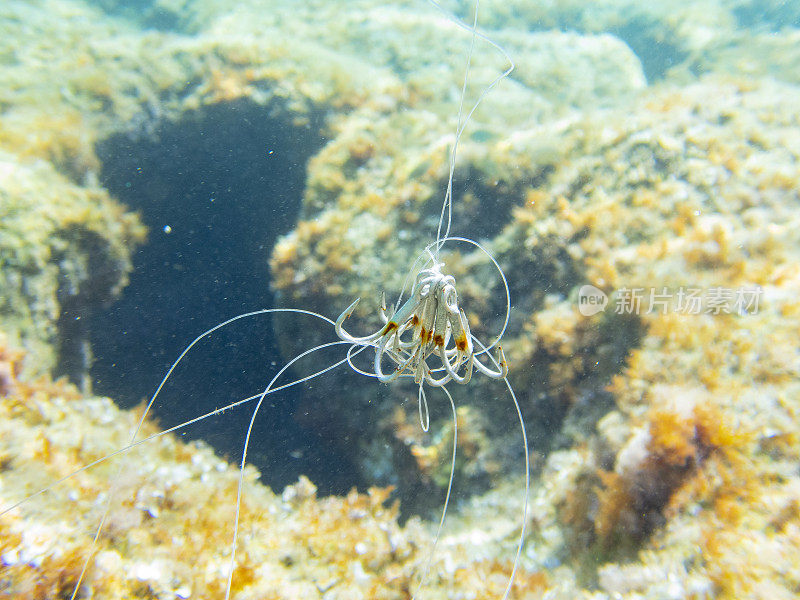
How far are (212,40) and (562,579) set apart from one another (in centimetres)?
978

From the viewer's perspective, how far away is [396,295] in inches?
183

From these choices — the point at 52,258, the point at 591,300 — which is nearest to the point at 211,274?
the point at 52,258

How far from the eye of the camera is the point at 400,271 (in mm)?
4633

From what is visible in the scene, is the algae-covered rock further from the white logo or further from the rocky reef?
the white logo

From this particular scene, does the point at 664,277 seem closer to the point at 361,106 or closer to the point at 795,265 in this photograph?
the point at 795,265

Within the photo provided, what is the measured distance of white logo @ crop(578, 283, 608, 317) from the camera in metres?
3.61

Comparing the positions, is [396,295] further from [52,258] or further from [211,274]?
[52,258]

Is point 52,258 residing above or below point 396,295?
above

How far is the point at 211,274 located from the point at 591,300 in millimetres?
6043

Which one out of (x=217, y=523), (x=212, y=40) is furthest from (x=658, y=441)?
(x=212, y=40)

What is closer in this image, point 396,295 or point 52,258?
point 52,258

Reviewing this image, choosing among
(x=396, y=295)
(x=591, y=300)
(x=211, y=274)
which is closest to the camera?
(x=591, y=300)

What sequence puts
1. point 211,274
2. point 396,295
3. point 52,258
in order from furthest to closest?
point 211,274 < point 396,295 < point 52,258

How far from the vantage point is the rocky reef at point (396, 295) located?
98.0 inches
